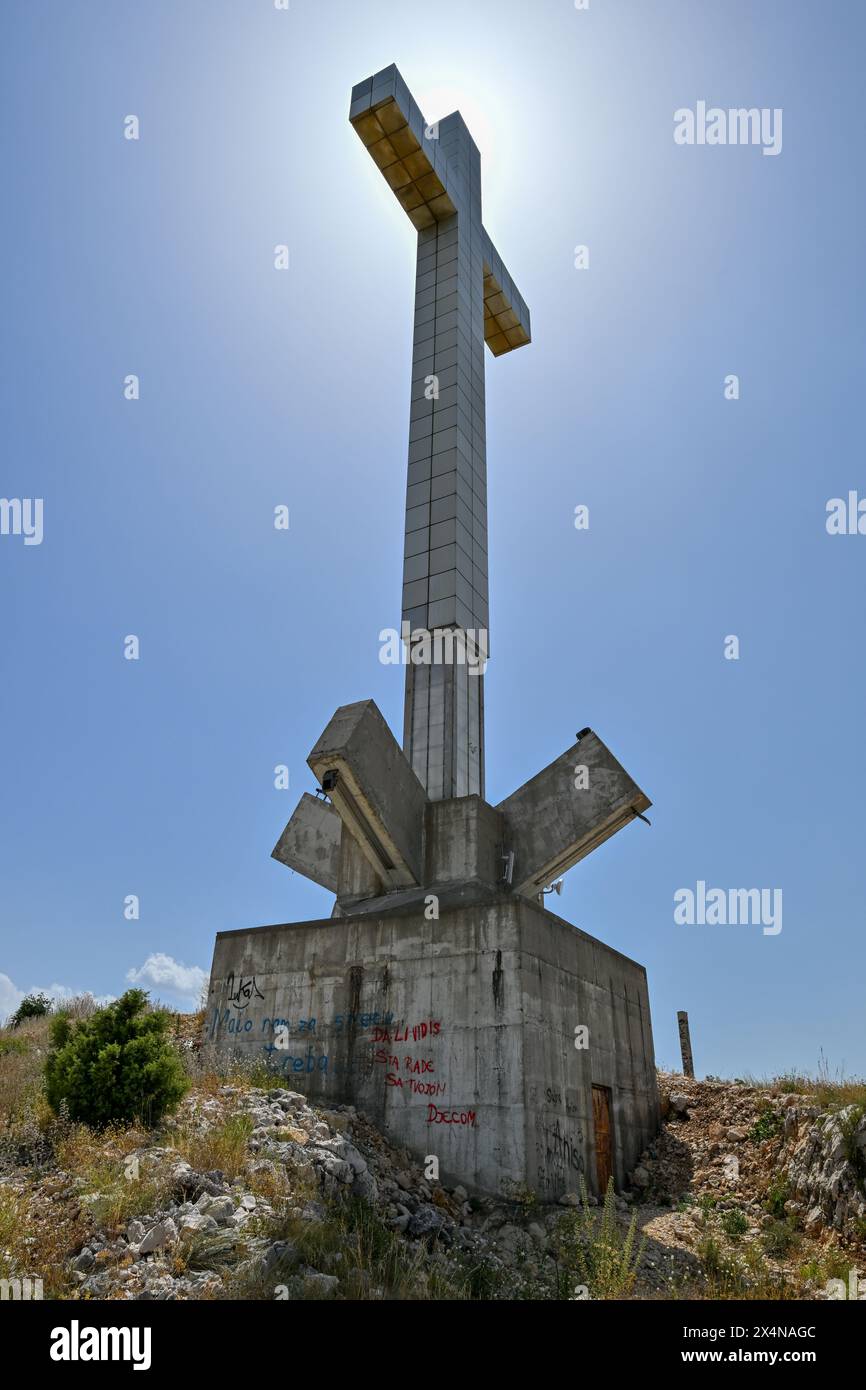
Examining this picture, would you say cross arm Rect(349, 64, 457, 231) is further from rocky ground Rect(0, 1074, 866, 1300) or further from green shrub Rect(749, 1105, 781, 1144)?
green shrub Rect(749, 1105, 781, 1144)

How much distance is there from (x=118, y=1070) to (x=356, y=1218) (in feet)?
13.6

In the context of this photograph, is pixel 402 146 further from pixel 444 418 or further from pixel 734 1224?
pixel 734 1224

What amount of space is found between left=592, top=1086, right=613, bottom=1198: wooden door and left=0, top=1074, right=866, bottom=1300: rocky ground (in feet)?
1.84

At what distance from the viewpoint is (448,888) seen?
1698cm

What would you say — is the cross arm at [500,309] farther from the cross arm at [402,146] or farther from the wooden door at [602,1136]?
the wooden door at [602,1136]

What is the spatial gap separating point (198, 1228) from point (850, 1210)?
30.6 feet

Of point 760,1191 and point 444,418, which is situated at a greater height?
point 444,418

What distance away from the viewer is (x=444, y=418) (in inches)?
893

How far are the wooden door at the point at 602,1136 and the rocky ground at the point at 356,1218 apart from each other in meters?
0.56

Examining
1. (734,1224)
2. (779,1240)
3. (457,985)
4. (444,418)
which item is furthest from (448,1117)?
(444,418)

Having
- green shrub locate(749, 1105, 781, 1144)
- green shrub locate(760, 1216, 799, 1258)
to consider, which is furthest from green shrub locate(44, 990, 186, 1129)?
green shrub locate(749, 1105, 781, 1144)
